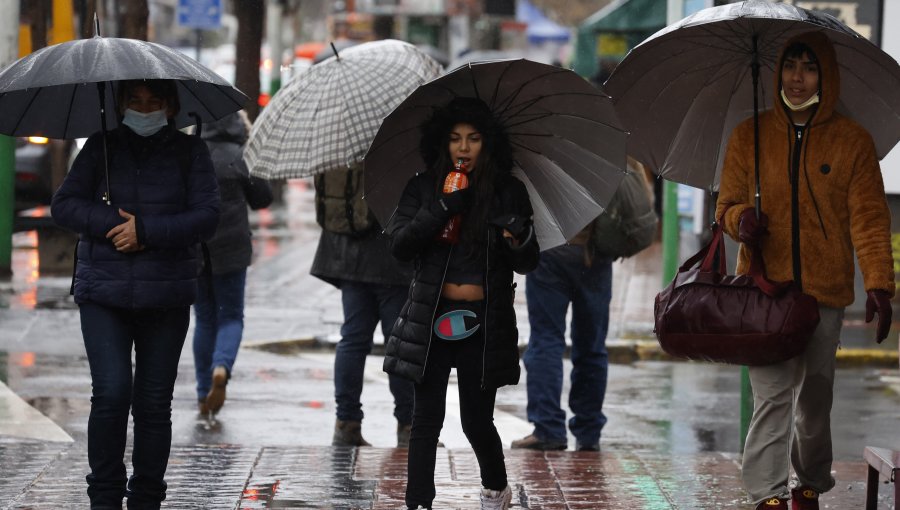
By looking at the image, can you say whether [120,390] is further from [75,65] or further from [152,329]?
[75,65]

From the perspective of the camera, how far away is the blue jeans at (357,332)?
25.3ft

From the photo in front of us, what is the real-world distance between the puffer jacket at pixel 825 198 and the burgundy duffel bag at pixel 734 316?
0.12 m

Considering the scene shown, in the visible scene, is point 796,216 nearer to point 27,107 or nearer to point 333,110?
point 333,110

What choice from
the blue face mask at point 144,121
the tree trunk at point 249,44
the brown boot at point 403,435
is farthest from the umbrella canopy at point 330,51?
the brown boot at point 403,435

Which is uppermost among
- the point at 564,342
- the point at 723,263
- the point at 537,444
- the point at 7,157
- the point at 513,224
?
the point at 513,224

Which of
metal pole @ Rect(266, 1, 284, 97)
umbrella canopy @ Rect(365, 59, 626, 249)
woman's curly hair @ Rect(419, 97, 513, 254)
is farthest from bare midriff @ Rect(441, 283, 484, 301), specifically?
metal pole @ Rect(266, 1, 284, 97)

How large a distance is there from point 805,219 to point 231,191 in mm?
4057

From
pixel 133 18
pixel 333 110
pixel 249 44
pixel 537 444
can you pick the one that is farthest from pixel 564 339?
pixel 249 44

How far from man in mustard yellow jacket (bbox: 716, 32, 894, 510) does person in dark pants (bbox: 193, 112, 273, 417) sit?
374 cm

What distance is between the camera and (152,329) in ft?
18.8

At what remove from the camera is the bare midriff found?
5.59m

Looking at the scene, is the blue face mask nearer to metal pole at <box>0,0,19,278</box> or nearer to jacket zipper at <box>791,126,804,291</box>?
jacket zipper at <box>791,126,804,291</box>

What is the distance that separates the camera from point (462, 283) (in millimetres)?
5605

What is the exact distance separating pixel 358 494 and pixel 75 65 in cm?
223
